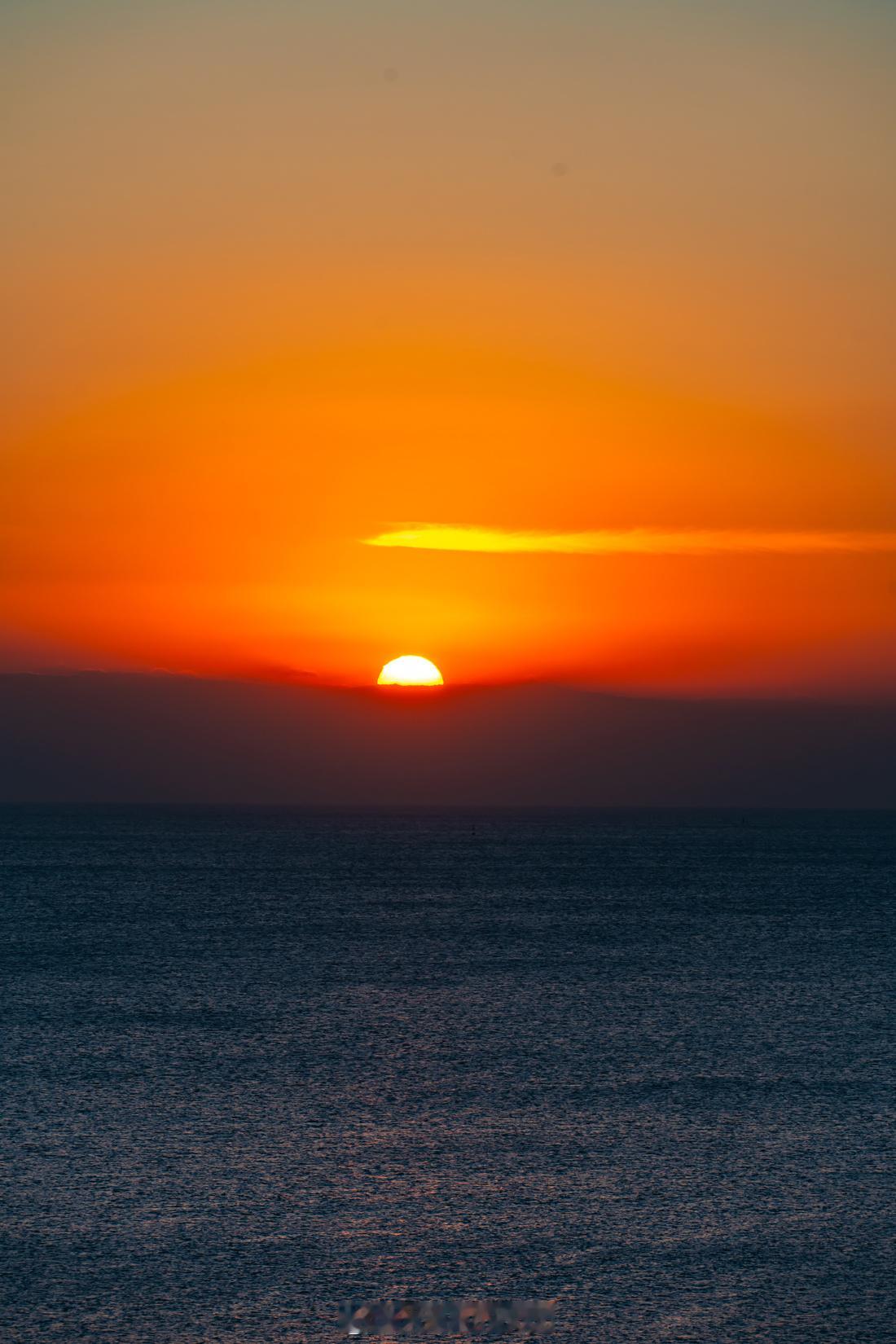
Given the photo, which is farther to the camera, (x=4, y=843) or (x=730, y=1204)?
(x=4, y=843)

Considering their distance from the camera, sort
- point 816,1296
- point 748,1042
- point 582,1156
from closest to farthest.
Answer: point 816,1296 → point 582,1156 → point 748,1042

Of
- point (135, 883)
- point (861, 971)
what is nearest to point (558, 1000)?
point (861, 971)

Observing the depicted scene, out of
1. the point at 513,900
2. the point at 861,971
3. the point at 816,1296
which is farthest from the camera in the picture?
the point at 513,900

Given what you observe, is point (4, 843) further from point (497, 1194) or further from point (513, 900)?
point (497, 1194)

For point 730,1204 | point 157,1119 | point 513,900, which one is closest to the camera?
point 730,1204

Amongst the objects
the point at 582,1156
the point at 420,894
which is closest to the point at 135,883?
the point at 420,894

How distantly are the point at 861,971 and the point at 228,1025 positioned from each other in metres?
18.7

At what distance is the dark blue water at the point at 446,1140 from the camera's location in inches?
380

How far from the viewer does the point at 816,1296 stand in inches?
379

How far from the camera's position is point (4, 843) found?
15700cm

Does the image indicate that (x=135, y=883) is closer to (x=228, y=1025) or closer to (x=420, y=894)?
(x=420, y=894)

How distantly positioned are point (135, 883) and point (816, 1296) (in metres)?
74.4

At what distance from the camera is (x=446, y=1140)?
14125 mm

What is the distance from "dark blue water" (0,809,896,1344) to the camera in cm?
966
